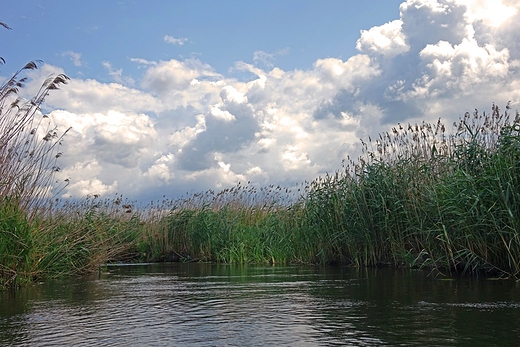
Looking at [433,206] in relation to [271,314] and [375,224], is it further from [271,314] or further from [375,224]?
[271,314]

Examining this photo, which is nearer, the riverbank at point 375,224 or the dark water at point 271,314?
the dark water at point 271,314

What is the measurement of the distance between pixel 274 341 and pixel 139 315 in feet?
4.59

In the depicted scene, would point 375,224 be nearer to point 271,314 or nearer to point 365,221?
point 365,221

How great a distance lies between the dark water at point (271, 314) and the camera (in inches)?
118

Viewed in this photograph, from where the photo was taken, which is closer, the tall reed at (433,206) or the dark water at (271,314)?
the dark water at (271,314)

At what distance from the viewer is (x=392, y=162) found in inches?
338

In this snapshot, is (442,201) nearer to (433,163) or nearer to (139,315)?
(433,163)

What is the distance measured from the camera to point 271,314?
3.83 m

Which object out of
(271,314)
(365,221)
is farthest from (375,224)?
(271,314)

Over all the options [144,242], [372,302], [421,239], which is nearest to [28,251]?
[372,302]

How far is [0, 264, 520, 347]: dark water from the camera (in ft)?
9.86

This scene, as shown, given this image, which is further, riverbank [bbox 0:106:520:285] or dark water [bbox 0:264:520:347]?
riverbank [bbox 0:106:520:285]

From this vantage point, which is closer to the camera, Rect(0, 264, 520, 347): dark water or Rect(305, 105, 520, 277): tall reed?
Rect(0, 264, 520, 347): dark water

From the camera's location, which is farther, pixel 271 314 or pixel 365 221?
pixel 365 221
